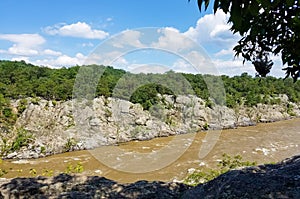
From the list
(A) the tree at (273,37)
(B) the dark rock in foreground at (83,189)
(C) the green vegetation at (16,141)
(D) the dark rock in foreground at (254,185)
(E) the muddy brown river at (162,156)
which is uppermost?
(A) the tree at (273,37)

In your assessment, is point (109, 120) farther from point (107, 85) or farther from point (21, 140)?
point (21, 140)

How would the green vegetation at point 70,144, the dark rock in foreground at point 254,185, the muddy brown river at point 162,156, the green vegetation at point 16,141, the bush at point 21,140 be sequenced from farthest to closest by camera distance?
the green vegetation at point 70,144, the bush at point 21,140, the green vegetation at point 16,141, the muddy brown river at point 162,156, the dark rock in foreground at point 254,185

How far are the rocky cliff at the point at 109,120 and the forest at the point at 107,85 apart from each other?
0.66 meters

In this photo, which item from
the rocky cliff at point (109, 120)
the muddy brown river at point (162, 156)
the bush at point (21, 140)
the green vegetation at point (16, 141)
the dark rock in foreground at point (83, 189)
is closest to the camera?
the dark rock in foreground at point (83, 189)

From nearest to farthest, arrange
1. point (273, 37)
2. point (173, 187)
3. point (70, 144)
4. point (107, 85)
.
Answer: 1. point (273, 37)
2. point (173, 187)
3. point (70, 144)
4. point (107, 85)

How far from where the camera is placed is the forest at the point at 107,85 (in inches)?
892

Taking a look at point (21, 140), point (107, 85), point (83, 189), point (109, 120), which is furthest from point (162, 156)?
point (83, 189)

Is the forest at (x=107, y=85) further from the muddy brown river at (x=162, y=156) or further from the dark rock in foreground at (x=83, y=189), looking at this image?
the dark rock in foreground at (x=83, y=189)

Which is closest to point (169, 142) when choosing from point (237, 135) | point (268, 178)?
point (237, 135)

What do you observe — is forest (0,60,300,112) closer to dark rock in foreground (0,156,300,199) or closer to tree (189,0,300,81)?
dark rock in foreground (0,156,300,199)

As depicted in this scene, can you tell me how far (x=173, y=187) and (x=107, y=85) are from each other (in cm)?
2270

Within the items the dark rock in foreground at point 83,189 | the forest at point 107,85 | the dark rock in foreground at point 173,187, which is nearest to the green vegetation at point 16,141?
the forest at point 107,85

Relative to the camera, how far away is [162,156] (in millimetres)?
17516

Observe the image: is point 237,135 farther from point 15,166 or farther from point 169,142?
point 15,166
